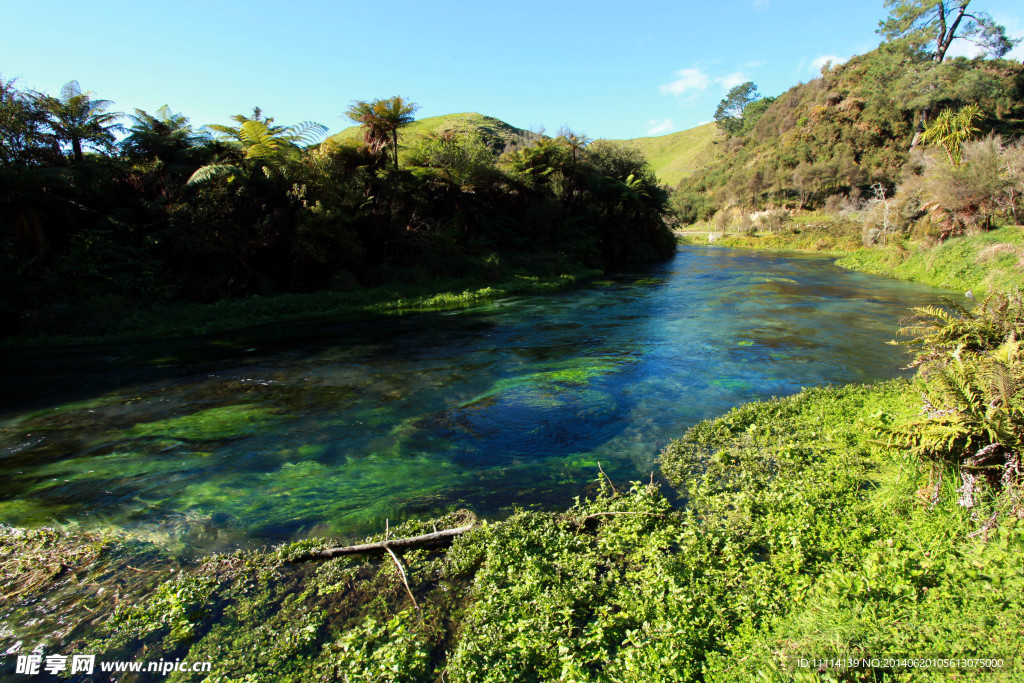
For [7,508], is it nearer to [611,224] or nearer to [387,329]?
[387,329]

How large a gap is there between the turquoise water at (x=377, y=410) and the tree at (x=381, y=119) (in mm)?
9767

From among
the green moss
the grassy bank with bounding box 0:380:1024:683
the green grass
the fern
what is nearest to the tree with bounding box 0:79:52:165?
the green moss

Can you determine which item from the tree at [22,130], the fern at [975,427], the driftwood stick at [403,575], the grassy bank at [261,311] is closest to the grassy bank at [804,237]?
the grassy bank at [261,311]

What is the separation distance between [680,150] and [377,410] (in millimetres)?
150853

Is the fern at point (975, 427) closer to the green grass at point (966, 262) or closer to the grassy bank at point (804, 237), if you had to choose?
the green grass at point (966, 262)

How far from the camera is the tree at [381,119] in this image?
20.9m

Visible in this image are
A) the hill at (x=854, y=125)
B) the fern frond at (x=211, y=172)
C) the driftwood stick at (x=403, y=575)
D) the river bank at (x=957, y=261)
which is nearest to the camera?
the driftwood stick at (x=403, y=575)

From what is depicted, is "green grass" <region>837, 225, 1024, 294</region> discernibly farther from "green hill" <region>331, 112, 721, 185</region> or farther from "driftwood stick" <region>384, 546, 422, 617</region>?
"green hill" <region>331, 112, 721, 185</region>

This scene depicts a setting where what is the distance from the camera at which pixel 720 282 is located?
24.5 m

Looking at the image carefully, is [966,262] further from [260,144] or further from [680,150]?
[680,150]

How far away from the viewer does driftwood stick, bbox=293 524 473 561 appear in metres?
4.75

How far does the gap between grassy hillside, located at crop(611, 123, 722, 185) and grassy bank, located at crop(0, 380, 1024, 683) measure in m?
109

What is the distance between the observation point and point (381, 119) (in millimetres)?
21266

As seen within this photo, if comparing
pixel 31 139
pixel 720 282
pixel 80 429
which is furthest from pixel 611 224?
pixel 80 429
